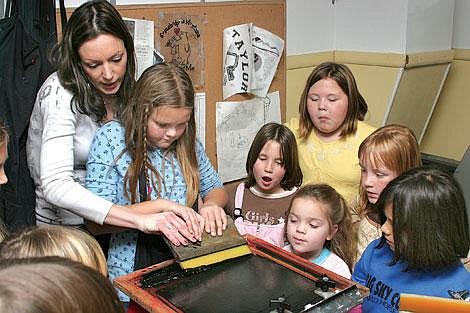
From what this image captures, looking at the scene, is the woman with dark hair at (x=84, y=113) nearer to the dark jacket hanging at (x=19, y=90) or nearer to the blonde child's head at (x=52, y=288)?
the dark jacket hanging at (x=19, y=90)

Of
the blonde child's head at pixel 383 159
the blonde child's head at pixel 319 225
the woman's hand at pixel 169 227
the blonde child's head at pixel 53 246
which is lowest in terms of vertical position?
the blonde child's head at pixel 319 225

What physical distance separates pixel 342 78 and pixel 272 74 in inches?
24.8

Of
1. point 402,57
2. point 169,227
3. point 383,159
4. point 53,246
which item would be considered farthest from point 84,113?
point 402,57

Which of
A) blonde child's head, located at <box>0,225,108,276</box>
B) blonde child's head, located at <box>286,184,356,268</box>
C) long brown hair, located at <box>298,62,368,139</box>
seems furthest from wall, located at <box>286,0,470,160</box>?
blonde child's head, located at <box>0,225,108,276</box>

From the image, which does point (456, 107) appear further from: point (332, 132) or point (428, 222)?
point (428, 222)

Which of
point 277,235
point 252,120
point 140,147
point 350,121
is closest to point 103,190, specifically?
point 140,147


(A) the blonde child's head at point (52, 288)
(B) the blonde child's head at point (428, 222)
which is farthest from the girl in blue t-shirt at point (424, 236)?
(A) the blonde child's head at point (52, 288)

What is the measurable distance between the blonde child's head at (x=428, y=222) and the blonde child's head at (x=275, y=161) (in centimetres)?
67

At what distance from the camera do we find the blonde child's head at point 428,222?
130cm

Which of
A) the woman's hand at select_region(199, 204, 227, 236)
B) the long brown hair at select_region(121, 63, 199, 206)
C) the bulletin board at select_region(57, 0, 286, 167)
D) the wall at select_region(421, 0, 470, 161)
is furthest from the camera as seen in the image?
the wall at select_region(421, 0, 470, 161)

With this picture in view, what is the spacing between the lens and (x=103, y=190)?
153 cm

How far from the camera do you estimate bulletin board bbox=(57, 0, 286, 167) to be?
2213 mm

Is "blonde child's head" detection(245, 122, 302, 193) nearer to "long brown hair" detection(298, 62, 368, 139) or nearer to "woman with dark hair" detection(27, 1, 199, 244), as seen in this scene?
"long brown hair" detection(298, 62, 368, 139)

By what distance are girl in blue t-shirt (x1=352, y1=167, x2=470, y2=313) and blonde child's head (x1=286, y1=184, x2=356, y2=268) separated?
0.35 meters
